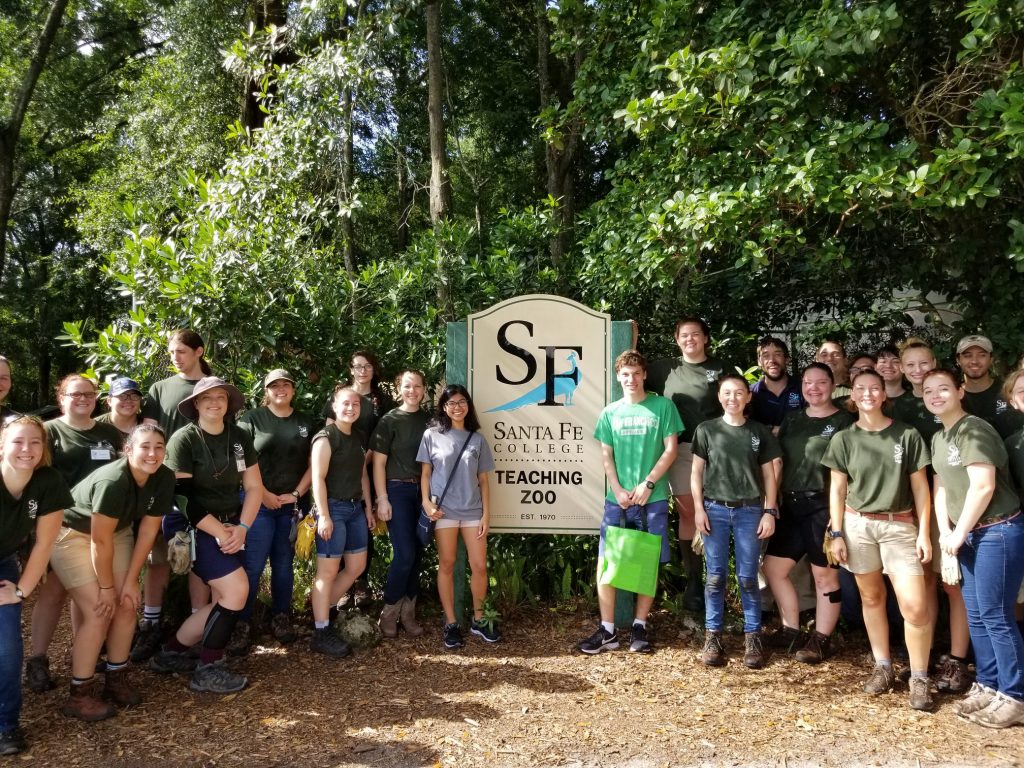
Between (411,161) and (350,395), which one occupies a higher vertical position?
(411,161)

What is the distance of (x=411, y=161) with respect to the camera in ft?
43.0

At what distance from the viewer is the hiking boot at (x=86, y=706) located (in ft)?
12.6

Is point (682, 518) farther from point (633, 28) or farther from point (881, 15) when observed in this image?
point (633, 28)

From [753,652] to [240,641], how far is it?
3.29 meters

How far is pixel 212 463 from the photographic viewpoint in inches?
166

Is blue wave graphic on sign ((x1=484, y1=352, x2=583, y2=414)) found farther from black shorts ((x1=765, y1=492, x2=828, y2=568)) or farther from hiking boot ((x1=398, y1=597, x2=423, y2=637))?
black shorts ((x1=765, y1=492, x2=828, y2=568))

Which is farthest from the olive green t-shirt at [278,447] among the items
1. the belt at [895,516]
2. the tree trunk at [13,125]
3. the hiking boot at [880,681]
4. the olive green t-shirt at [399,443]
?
the tree trunk at [13,125]

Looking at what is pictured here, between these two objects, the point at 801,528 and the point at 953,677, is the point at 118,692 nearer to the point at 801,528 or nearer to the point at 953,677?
the point at 801,528

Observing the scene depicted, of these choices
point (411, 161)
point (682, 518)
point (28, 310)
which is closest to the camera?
point (682, 518)

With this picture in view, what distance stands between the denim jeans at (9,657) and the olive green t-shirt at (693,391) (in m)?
3.87

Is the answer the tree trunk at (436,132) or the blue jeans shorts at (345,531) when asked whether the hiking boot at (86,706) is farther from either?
the tree trunk at (436,132)

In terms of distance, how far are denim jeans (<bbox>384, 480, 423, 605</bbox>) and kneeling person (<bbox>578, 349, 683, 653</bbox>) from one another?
4.18 ft

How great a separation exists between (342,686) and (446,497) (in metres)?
1.30

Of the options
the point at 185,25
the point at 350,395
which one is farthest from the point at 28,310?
the point at 350,395
